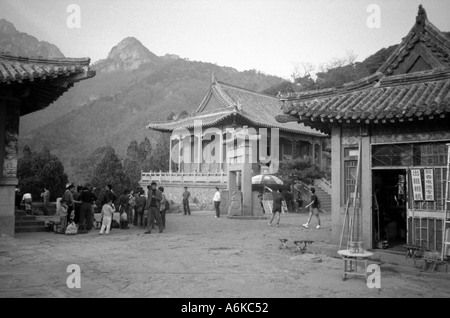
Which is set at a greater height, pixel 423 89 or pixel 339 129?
pixel 423 89

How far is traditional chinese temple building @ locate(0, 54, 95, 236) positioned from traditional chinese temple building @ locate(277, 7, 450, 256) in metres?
5.87

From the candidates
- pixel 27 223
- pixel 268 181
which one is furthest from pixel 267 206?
pixel 27 223

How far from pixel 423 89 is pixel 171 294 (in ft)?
23.7

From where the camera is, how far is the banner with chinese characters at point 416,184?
8.31 m

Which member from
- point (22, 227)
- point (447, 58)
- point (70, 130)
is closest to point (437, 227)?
point (447, 58)

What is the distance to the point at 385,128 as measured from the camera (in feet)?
29.1

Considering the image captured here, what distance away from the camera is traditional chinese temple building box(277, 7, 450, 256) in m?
8.12

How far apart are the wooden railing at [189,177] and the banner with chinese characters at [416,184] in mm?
17014

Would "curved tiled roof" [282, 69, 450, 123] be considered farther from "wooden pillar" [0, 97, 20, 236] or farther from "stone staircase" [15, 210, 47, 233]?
"stone staircase" [15, 210, 47, 233]

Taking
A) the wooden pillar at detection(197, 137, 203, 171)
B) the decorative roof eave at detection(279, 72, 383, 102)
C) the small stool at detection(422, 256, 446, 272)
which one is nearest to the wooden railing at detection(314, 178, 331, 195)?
the wooden pillar at detection(197, 137, 203, 171)

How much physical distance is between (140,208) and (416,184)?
9565 mm

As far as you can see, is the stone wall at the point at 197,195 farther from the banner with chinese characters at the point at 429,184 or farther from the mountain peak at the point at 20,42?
the mountain peak at the point at 20,42
